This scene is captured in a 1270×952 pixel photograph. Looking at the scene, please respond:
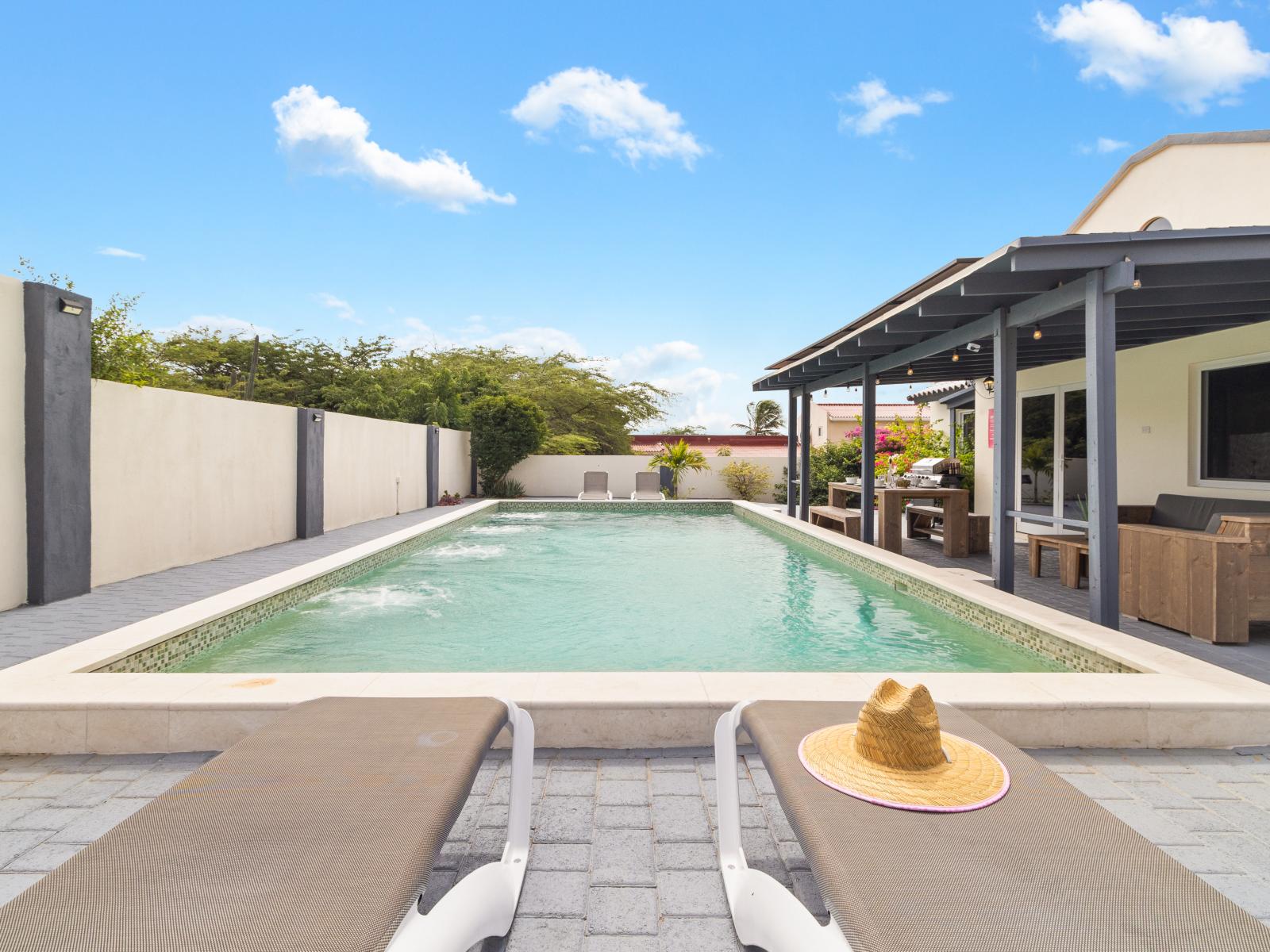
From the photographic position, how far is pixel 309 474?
9.52m

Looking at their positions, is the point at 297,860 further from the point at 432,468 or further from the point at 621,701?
the point at 432,468

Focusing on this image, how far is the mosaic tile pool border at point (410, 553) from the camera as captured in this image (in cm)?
390

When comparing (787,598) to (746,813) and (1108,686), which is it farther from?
(746,813)

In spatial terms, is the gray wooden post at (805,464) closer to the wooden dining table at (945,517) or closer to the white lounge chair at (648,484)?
the wooden dining table at (945,517)

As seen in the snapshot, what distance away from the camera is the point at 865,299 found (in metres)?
28.6

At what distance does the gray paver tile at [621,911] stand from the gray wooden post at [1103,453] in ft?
12.7

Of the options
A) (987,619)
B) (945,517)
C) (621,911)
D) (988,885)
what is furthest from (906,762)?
(945,517)

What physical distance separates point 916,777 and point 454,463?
15984 millimetres

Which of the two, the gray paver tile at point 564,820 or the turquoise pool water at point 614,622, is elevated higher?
the gray paver tile at point 564,820

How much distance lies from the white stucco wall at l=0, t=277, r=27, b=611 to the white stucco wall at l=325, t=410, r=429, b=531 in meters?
4.07

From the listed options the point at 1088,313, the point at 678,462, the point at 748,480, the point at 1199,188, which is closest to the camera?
the point at 1088,313

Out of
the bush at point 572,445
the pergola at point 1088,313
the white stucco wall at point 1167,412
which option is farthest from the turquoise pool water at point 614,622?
the bush at point 572,445

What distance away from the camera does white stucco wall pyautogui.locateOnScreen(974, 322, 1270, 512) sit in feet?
20.9

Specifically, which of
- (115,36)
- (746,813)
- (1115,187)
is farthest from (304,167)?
(746,813)
